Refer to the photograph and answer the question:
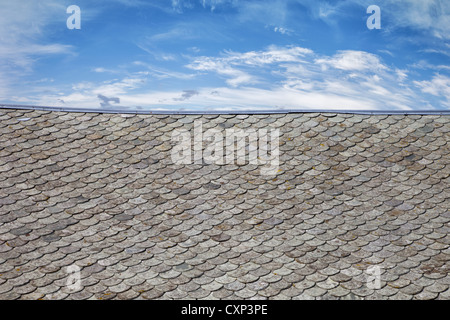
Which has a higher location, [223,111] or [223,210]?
[223,111]

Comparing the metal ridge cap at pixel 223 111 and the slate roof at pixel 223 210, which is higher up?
the metal ridge cap at pixel 223 111

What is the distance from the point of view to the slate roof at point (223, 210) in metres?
8.62

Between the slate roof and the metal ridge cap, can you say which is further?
the metal ridge cap

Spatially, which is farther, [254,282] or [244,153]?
[244,153]

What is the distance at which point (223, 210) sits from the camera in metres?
10.5

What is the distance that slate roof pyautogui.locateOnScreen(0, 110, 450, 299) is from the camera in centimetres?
862

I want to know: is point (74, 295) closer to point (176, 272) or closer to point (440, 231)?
point (176, 272)

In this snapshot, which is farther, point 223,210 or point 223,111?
point 223,111

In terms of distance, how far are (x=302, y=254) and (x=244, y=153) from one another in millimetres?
3719

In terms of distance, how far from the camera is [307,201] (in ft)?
35.6

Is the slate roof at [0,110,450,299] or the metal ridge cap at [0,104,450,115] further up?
the metal ridge cap at [0,104,450,115]

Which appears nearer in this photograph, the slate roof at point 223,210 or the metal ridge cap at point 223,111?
the slate roof at point 223,210
